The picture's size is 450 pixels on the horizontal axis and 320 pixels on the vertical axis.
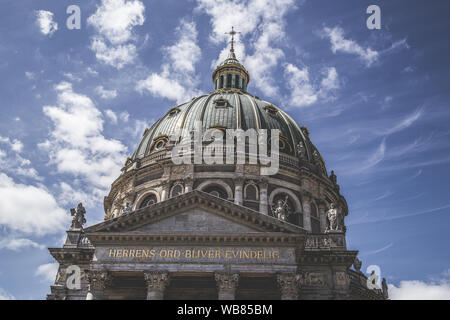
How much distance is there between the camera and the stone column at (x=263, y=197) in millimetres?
40156

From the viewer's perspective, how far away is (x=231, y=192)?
1638 inches

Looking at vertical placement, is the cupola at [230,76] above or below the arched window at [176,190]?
above

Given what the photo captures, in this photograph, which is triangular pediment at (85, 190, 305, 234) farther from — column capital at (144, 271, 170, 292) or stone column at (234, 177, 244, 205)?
stone column at (234, 177, 244, 205)

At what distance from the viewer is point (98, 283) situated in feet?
89.1

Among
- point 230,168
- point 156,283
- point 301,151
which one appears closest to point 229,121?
point 230,168

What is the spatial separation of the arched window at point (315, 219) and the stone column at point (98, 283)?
20593 millimetres

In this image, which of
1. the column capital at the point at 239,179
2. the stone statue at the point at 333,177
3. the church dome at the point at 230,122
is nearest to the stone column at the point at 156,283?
the column capital at the point at 239,179

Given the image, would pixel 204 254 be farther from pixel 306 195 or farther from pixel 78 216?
pixel 306 195

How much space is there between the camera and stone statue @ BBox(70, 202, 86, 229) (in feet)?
107

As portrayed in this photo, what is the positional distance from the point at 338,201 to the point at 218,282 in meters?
25.6

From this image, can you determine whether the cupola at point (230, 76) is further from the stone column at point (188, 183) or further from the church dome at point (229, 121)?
the stone column at point (188, 183)

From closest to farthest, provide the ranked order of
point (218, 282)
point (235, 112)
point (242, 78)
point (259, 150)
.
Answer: point (218, 282) < point (259, 150) < point (235, 112) < point (242, 78)
